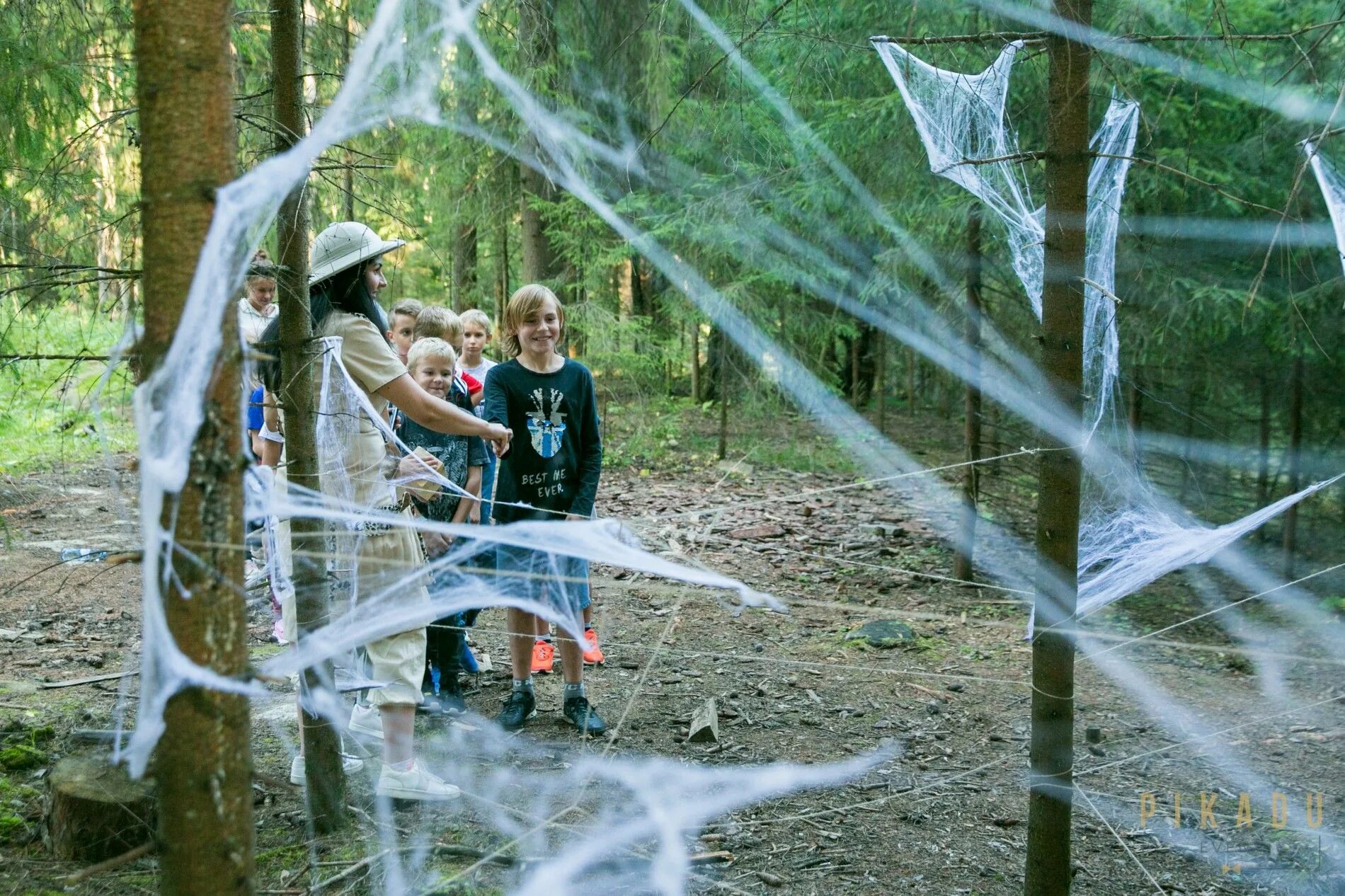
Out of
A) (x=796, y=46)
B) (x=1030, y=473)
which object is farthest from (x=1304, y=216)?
(x=796, y=46)

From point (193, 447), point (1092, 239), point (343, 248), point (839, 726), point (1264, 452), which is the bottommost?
point (839, 726)

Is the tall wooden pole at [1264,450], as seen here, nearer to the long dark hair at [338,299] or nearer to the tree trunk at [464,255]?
the long dark hair at [338,299]

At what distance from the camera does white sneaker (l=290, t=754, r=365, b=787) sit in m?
3.48

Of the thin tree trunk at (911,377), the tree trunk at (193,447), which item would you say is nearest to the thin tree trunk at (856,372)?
the thin tree trunk at (911,377)

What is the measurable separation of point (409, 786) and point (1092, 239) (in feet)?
13.2

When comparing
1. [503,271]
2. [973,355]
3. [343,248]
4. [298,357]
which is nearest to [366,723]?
[298,357]

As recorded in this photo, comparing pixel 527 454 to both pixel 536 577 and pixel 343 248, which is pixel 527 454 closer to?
pixel 536 577

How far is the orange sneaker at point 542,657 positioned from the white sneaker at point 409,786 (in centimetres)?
160

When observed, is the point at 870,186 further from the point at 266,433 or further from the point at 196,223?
the point at 196,223

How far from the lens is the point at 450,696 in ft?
15.5

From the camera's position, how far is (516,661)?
14.6 feet

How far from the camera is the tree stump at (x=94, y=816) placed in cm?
311

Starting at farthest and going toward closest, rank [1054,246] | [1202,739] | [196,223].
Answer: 1. [1202,739]
2. [1054,246]
3. [196,223]

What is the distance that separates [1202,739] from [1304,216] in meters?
3.92
